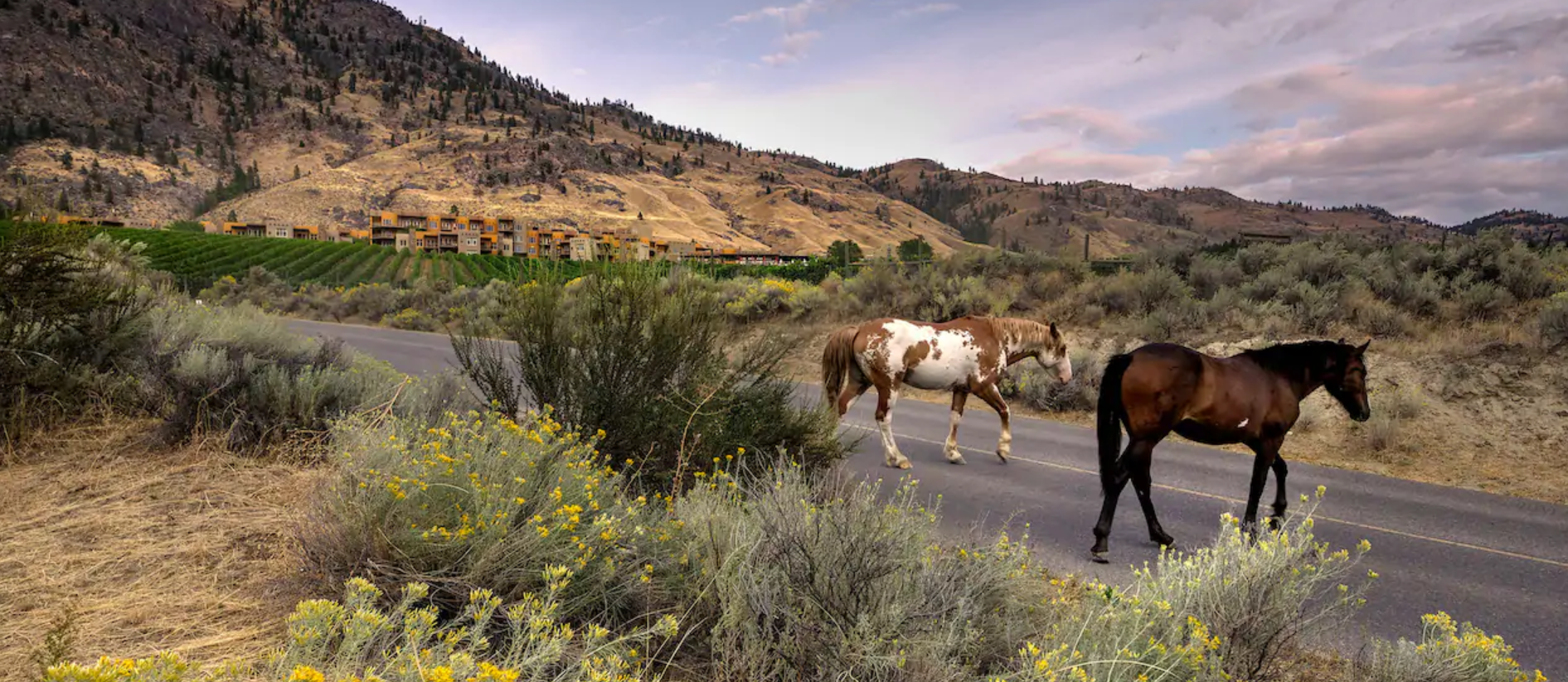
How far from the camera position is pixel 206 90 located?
19212 cm

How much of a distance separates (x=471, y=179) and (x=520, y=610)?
176 metres

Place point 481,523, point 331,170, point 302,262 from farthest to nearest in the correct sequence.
→ point 331,170
point 302,262
point 481,523

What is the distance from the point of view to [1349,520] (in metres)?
7.17

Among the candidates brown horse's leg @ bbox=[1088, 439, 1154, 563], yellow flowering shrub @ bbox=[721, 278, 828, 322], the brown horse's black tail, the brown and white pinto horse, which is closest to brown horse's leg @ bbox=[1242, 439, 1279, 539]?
brown horse's leg @ bbox=[1088, 439, 1154, 563]

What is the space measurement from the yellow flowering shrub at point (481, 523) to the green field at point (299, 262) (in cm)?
5198

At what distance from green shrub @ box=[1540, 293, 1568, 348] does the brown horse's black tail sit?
10865 millimetres

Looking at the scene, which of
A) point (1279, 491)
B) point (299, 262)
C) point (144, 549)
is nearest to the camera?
point (144, 549)

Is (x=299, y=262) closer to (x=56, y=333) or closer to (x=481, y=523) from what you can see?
(x=56, y=333)

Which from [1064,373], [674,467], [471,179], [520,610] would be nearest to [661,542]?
[520,610]

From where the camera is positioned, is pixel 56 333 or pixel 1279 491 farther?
pixel 56 333

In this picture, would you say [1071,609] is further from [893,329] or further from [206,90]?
[206,90]

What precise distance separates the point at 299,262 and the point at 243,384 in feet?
231

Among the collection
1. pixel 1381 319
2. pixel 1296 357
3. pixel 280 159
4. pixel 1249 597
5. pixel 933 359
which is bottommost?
pixel 1249 597

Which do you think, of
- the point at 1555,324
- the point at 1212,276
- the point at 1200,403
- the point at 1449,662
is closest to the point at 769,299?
the point at 1212,276
